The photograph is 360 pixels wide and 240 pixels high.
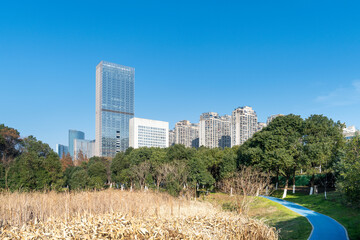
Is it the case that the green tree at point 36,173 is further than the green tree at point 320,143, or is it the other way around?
the green tree at point 36,173

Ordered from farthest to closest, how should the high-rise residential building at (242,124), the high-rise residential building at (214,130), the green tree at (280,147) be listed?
the high-rise residential building at (214,130)
the high-rise residential building at (242,124)
the green tree at (280,147)

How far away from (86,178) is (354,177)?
2704 cm

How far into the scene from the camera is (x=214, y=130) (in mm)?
98438

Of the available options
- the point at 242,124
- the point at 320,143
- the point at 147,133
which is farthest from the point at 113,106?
the point at 320,143

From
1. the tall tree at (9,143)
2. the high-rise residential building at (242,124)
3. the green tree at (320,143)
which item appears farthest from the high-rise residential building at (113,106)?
the green tree at (320,143)

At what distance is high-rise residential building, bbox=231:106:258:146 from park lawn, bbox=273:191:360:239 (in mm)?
69071

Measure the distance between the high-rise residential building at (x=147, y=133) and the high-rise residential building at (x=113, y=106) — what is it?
22.7 meters

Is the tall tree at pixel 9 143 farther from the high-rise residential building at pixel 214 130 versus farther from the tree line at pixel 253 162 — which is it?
the high-rise residential building at pixel 214 130

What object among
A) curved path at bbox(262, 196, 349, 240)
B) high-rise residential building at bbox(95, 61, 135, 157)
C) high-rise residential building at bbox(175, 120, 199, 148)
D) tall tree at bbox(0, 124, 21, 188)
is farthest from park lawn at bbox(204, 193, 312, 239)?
high-rise residential building at bbox(95, 61, 135, 157)

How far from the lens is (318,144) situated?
72.3ft

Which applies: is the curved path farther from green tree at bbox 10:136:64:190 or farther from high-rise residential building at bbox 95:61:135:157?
high-rise residential building at bbox 95:61:135:157

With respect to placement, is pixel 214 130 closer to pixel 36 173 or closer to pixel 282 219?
pixel 36 173

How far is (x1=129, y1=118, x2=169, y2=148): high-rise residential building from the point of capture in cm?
10862

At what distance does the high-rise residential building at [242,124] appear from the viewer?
89.4 m
